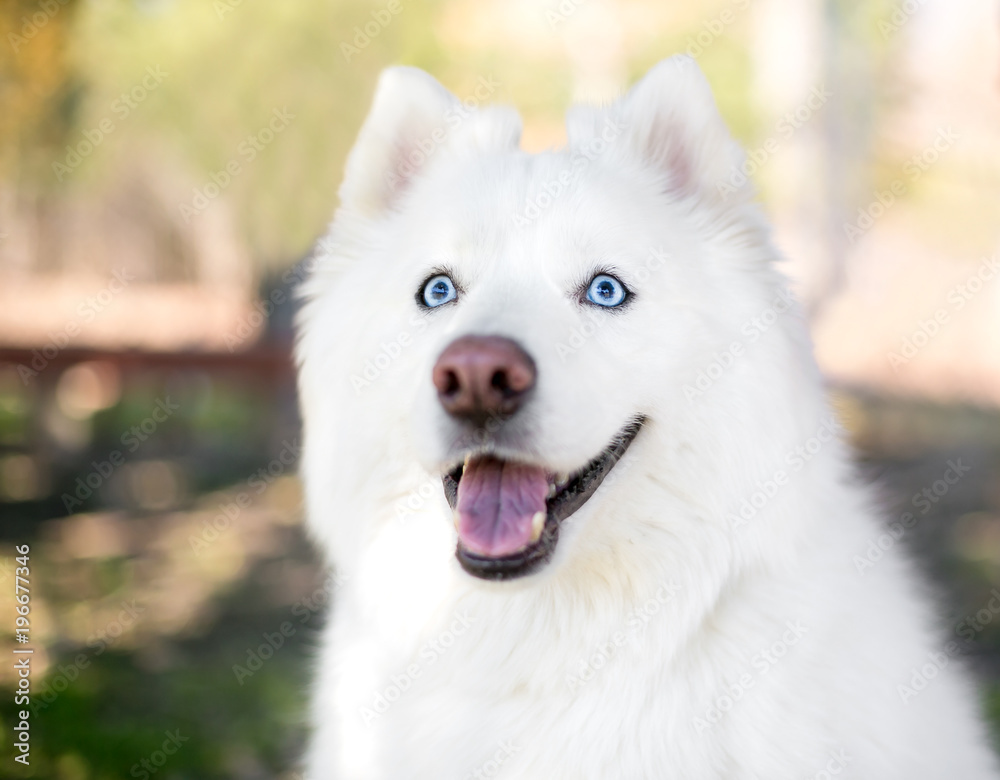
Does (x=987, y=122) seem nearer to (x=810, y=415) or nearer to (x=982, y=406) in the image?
(x=982, y=406)

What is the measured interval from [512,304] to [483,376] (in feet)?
1.10

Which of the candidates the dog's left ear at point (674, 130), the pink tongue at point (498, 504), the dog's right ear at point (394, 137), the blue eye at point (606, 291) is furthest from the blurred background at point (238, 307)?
the pink tongue at point (498, 504)

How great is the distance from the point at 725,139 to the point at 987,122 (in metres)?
9.17

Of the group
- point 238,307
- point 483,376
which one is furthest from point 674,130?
point 238,307

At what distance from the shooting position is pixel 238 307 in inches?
469

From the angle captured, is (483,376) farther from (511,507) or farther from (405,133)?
(405,133)

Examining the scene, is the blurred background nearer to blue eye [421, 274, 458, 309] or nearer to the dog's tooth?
blue eye [421, 274, 458, 309]

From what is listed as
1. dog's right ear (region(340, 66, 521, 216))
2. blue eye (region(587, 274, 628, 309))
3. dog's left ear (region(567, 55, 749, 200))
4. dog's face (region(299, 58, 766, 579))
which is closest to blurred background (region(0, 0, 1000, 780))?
dog's left ear (region(567, 55, 749, 200))

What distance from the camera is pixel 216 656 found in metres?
5.28

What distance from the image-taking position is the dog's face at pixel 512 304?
2115 millimetres

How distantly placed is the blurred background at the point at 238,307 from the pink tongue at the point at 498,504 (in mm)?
1252

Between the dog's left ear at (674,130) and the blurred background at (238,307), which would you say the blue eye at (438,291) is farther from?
the blurred background at (238,307)

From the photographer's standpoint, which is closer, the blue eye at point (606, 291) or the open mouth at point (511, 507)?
the open mouth at point (511, 507)

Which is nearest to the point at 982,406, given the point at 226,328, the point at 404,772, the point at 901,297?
the point at 901,297
